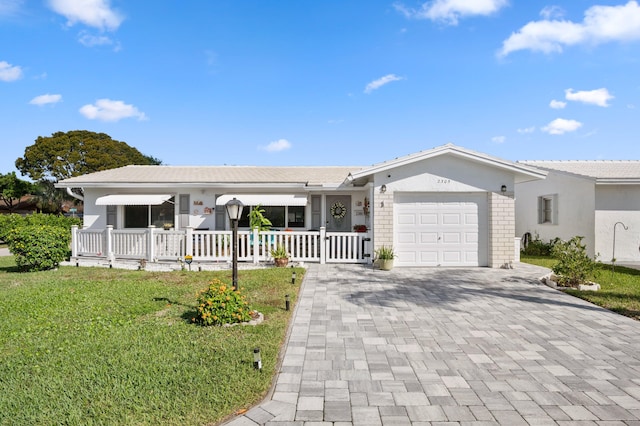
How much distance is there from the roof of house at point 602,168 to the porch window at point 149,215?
1751 cm

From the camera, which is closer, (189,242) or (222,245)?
(189,242)

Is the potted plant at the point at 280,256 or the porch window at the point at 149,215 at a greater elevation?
the porch window at the point at 149,215

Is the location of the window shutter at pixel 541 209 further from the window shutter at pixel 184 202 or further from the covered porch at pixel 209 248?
the window shutter at pixel 184 202

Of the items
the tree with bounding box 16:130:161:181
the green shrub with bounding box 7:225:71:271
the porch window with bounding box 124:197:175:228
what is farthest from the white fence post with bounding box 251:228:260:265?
the tree with bounding box 16:130:161:181

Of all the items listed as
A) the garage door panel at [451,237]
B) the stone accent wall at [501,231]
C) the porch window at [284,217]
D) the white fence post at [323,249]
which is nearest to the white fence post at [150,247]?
the porch window at [284,217]

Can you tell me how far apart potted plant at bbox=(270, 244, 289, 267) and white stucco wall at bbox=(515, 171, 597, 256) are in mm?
12164

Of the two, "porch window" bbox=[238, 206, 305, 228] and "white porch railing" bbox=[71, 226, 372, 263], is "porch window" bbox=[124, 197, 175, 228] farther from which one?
"porch window" bbox=[238, 206, 305, 228]

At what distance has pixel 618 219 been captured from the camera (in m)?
13.4

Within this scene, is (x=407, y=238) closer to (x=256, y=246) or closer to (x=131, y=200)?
(x=256, y=246)

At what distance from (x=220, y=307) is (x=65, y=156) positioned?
1911 inches

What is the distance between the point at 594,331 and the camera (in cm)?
553

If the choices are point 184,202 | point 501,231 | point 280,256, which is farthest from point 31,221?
point 501,231

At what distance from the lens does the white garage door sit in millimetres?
11914

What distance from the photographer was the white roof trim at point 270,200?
549 inches
